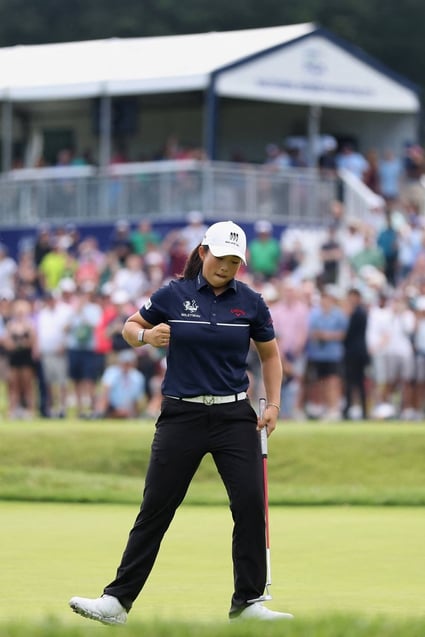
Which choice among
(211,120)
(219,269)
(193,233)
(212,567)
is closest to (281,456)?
(212,567)

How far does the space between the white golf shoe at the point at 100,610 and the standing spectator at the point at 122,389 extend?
13.9m

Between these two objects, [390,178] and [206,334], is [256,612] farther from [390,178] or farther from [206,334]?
[390,178]

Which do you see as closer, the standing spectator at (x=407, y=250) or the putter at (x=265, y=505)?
the putter at (x=265, y=505)

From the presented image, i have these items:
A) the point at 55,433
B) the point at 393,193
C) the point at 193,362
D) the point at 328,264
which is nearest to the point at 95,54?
the point at 393,193

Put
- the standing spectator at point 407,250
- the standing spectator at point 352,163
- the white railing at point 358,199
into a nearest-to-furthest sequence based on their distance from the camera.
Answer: the standing spectator at point 407,250, the white railing at point 358,199, the standing spectator at point 352,163

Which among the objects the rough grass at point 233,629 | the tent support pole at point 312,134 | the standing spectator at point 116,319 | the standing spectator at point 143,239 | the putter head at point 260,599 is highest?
the tent support pole at point 312,134

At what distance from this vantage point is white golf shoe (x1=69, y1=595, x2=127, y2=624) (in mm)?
7344

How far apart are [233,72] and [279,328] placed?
10045mm

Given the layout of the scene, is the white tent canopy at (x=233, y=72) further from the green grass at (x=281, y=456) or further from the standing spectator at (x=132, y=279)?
the green grass at (x=281, y=456)

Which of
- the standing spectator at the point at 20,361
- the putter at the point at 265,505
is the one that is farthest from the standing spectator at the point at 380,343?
the putter at the point at 265,505

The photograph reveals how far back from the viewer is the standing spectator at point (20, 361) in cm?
2250

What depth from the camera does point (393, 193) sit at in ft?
96.1

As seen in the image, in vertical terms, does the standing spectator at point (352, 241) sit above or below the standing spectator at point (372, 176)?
below

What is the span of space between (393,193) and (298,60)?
355 cm
